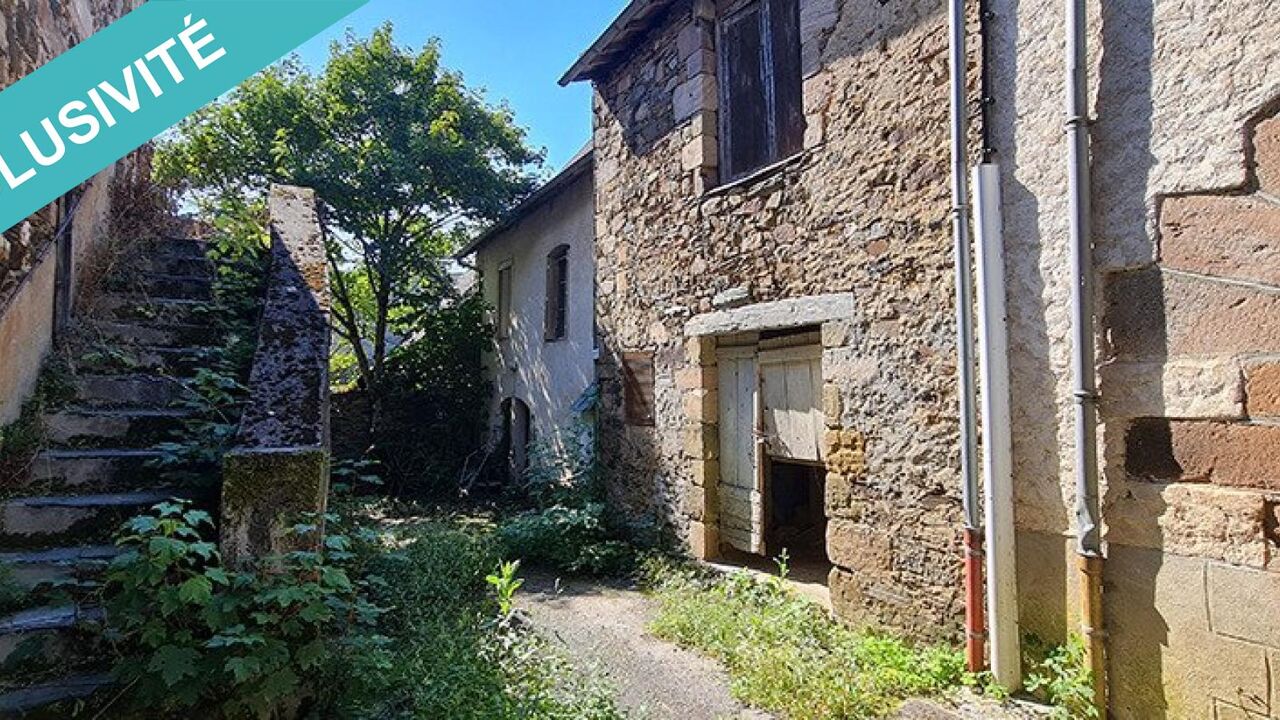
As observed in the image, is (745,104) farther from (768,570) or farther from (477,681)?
(477,681)

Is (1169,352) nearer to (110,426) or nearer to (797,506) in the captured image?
(797,506)

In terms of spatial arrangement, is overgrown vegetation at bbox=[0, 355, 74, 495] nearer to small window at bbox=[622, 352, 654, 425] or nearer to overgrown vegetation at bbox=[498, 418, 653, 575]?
overgrown vegetation at bbox=[498, 418, 653, 575]

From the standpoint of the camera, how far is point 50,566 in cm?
240

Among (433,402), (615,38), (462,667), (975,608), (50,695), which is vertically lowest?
(462,667)

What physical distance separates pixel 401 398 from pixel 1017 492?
9772mm

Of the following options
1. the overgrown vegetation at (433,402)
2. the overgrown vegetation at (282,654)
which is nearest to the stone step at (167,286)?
the overgrown vegetation at (282,654)

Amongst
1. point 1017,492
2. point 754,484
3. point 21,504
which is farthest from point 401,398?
point 1017,492

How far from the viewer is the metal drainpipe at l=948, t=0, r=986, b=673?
3.31 metres

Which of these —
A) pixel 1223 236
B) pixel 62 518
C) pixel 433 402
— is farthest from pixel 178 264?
pixel 433 402

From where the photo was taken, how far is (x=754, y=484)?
507 cm

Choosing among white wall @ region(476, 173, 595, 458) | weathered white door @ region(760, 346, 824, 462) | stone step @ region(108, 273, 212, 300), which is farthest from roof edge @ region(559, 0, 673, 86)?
stone step @ region(108, 273, 212, 300)

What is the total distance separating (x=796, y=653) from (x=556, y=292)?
6609mm

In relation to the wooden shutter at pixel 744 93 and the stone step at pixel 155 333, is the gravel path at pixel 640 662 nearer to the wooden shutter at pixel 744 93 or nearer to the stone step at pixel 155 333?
the stone step at pixel 155 333

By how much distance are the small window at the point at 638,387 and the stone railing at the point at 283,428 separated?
3034mm
